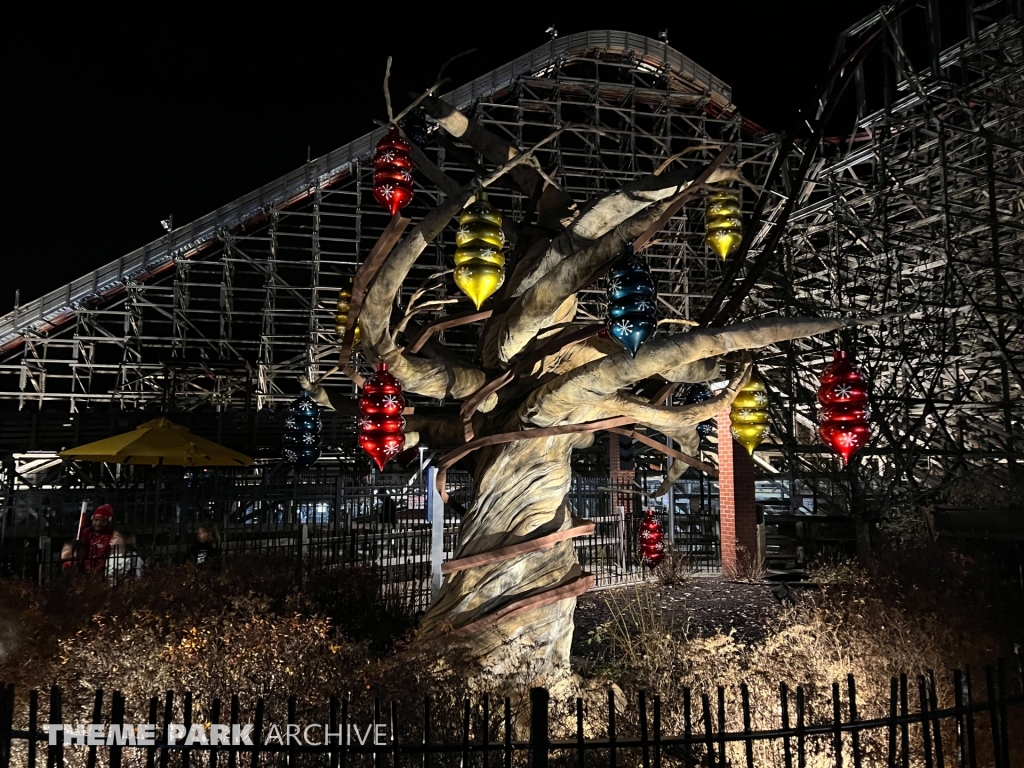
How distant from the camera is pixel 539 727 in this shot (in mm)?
2807

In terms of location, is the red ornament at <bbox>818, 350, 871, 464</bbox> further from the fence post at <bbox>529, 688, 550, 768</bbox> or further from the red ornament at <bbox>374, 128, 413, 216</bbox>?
the red ornament at <bbox>374, 128, 413, 216</bbox>

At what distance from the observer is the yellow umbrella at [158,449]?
407 inches

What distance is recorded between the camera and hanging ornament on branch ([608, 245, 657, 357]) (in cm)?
388

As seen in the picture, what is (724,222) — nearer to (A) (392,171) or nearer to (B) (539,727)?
(A) (392,171)

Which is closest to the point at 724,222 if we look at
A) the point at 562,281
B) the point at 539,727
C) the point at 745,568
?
the point at 562,281

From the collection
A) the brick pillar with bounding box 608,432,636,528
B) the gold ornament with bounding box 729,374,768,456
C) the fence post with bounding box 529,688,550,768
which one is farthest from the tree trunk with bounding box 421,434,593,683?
the brick pillar with bounding box 608,432,636,528

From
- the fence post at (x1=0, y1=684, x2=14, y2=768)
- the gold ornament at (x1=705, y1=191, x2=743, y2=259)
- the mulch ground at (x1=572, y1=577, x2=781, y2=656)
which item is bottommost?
the mulch ground at (x1=572, y1=577, x2=781, y2=656)

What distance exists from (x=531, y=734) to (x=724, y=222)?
3684 mm

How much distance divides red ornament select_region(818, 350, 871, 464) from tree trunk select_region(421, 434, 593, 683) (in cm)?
200

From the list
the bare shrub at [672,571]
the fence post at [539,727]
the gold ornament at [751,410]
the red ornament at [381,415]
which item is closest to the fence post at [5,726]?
the fence post at [539,727]

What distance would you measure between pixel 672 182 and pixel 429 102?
6.41ft

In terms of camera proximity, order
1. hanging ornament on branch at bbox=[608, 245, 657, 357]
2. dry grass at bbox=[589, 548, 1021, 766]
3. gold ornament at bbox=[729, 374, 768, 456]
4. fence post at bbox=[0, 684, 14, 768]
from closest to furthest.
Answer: fence post at bbox=[0, 684, 14, 768] < hanging ornament on branch at bbox=[608, 245, 657, 357] < dry grass at bbox=[589, 548, 1021, 766] < gold ornament at bbox=[729, 374, 768, 456]

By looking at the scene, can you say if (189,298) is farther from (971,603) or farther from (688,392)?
(971,603)

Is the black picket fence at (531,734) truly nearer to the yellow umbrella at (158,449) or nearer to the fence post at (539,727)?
the fence post at (539,727)
